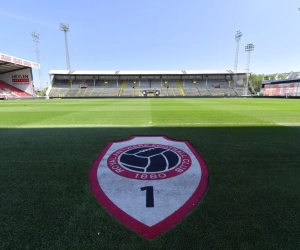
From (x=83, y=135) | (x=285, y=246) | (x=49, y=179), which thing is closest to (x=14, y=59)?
(x=83, y=135)

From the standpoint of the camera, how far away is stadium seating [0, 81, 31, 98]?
138 feet

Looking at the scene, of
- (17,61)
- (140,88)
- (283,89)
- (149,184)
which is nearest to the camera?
(149,184)

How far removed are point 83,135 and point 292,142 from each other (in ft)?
18.7

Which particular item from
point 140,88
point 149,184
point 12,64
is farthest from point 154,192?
point 140,88

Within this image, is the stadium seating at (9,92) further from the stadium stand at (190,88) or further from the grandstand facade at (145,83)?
the stadium stand at (190,88)

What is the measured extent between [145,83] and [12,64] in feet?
108

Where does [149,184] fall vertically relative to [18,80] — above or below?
below

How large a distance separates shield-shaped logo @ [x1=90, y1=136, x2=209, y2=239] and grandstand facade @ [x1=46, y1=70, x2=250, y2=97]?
46846mm

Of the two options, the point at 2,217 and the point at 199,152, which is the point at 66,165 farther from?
the point at 199,152

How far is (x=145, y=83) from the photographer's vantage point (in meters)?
54.2

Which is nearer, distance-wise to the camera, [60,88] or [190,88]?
[60,88]

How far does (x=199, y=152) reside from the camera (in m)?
3.82

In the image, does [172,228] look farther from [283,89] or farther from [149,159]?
[283,89]

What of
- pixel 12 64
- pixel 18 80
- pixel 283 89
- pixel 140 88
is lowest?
pixel 283 89
